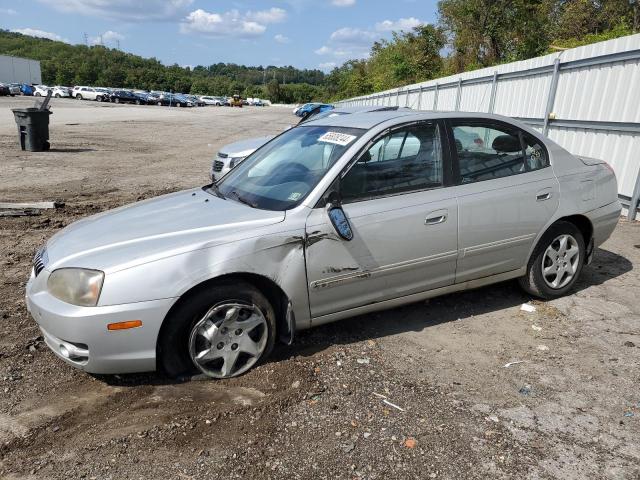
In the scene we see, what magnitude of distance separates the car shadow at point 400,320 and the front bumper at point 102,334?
1.09ft

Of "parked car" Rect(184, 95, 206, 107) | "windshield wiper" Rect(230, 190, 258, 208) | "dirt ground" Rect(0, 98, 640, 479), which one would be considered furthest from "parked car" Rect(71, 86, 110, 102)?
"windshield wiper" Rect(230, 190, 258, 208)

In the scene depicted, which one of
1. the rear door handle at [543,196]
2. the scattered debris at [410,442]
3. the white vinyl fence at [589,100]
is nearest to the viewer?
the scattered debris at [410,442]

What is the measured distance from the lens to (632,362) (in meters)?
3.78

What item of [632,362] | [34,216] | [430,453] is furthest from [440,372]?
[34,216]

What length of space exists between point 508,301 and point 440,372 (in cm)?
158

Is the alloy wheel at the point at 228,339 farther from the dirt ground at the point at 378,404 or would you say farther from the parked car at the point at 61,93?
the parked car at the point at 61,93

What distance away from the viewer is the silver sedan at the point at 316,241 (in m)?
3.15

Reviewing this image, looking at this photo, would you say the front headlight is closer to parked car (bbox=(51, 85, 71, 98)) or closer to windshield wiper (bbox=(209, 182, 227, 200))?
windshield wiper (bbox=(209, 182, 227, 200))

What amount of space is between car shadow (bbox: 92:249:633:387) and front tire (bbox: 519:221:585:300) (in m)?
0.25

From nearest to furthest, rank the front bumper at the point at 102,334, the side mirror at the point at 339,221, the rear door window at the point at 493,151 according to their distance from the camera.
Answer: the front bumper at the point at 102,334 → the side mirror at the point at 339,221 → the rear door window at the point at 493,151

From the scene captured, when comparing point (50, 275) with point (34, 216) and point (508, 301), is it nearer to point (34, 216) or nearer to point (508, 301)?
point (508, 301)

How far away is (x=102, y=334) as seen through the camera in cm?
307

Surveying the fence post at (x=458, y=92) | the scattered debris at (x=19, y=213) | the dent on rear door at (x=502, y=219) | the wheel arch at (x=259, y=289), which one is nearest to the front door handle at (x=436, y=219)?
the dent on rear door at (x=502, y=219)

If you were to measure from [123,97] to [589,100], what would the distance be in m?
72.0
